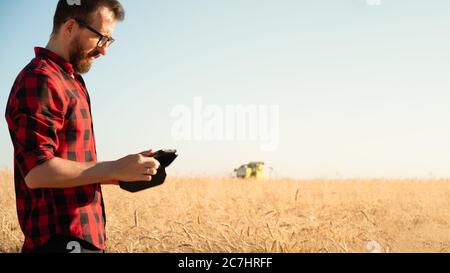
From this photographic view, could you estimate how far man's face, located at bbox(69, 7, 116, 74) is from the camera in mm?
2029

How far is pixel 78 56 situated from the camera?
6.73 ft

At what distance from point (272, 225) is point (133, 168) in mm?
3857

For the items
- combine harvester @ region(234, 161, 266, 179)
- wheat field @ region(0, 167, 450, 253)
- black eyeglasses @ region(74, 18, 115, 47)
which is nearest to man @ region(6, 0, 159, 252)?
black eyeglasses @ region(74, 18, 115, 47)

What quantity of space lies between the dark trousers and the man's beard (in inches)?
28.0

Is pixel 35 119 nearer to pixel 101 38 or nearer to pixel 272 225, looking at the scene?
pixel 101 38

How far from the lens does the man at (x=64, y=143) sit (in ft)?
5.80

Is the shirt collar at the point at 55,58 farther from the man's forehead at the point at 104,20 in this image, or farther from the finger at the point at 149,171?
the finger at the point at 149,171

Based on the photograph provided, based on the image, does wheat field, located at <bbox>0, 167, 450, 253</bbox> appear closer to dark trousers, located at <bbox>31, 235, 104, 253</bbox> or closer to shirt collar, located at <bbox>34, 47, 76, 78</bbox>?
dark trousers, located at <bbox>31, 235, 104, 253</bbox>

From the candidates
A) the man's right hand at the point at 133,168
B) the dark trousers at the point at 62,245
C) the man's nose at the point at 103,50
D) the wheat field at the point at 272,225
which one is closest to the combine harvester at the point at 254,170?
the wheat field at the point at 272,225

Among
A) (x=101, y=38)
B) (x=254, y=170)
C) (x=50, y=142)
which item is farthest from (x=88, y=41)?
(x=254, y=170)

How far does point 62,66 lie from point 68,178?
0.54 metres
